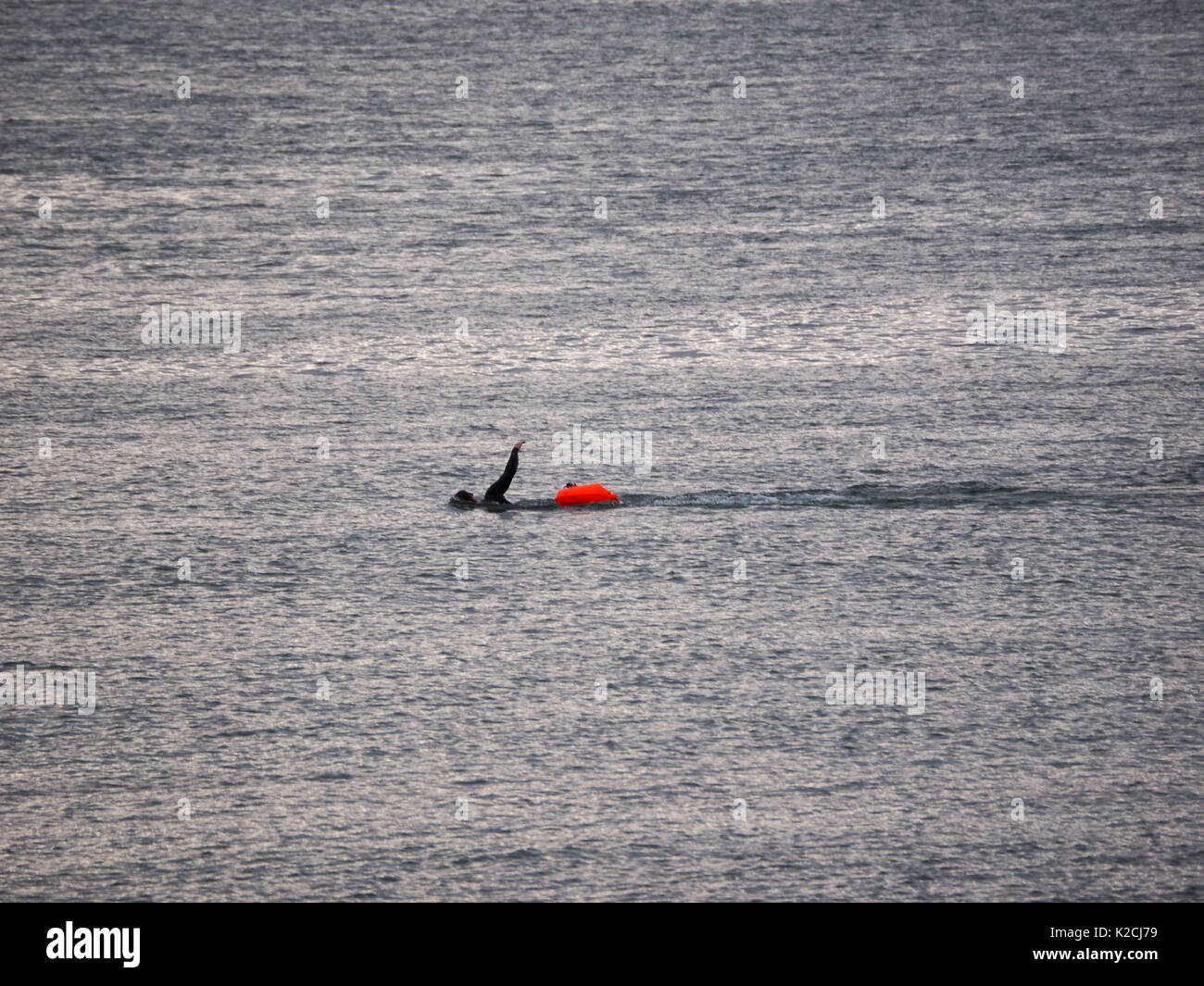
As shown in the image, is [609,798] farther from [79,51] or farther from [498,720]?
[79,51]

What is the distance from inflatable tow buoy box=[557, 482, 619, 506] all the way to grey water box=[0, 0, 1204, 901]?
1.33ft

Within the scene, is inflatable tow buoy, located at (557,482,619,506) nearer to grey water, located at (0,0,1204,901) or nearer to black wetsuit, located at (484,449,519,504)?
grey water, located at (0,0,1204,901)

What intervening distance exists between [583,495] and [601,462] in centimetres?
288

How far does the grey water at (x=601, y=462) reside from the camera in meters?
21.5

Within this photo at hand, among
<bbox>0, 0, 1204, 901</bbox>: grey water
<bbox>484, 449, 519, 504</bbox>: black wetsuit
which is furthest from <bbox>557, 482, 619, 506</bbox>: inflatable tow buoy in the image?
<bbox>484, 449, 519, 504</bbox>: black wetsuit

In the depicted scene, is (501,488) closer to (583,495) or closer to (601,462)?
(583,495)

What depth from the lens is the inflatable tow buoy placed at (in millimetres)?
32906

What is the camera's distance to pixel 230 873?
65.7 feet

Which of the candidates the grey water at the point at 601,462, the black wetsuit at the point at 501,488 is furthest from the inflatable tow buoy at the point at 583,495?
the black wetsuit at the point at 501,488

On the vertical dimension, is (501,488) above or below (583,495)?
above

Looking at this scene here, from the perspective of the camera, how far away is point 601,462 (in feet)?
117

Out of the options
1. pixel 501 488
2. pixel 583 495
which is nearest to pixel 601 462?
pixel 583 495

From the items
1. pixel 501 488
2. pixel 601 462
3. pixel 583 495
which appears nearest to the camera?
pixel 501 488

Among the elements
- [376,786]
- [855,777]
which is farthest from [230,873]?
[855,777]
